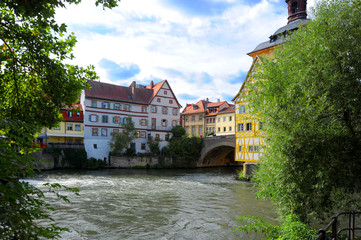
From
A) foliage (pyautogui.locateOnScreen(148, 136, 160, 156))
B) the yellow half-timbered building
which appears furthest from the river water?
foliage (pyautogui.locateOnScreen(148, 136, 160, 156))

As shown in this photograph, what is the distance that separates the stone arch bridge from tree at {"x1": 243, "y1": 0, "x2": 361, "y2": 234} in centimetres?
2369

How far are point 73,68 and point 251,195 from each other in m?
14.2

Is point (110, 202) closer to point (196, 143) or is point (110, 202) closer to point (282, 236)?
point (282, 236)

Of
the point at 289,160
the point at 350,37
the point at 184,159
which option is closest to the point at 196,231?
the point at 289,160

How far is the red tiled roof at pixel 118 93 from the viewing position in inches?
1435

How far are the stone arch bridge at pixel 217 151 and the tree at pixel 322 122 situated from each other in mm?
23686

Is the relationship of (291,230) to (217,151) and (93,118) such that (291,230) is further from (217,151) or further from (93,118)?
(217,151)

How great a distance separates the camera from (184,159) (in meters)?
37.2

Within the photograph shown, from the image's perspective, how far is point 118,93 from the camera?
128 feet

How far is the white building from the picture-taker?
34875mm

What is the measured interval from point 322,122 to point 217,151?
31.9m

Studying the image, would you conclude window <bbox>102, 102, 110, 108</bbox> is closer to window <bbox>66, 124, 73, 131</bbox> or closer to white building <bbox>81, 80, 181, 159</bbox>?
white building <bbox>81, 80, 181, 159</bbox>

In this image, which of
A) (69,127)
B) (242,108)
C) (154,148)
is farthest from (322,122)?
(69,127)

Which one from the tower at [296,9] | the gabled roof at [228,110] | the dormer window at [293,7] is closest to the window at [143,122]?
the gabled roof at [228,110]
